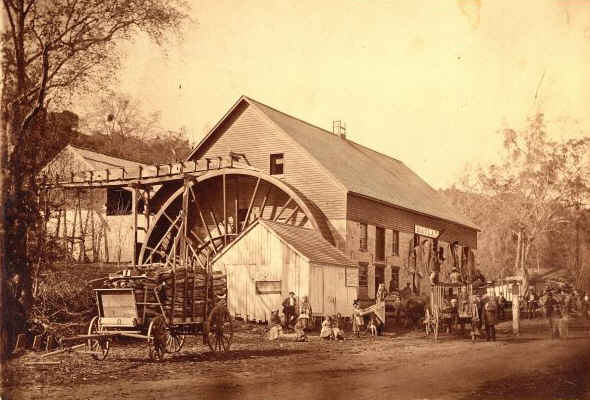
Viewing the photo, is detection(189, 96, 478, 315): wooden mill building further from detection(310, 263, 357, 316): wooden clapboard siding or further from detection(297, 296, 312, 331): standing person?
detection(297, 296, 312, 331): standing person

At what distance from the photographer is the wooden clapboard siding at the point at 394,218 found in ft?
90.3

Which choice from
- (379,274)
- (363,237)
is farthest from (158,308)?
(379,274)

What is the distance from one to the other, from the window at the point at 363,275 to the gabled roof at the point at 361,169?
9.49ft

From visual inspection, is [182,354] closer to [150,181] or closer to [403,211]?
[150,181]

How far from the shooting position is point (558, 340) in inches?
781

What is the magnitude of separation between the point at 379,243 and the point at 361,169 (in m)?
3.81

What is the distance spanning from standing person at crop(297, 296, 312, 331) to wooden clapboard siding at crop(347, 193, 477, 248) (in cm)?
599

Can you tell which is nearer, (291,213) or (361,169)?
(291,213)

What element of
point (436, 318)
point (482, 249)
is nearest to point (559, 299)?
point (436, 318)

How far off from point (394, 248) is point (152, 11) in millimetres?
18181

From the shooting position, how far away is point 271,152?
2873cm

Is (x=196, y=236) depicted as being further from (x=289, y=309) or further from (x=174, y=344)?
(x=174, y=344)

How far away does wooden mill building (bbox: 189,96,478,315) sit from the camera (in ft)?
76.2

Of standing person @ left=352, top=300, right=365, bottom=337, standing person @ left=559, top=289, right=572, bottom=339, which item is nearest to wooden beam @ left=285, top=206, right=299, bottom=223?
standing person @ left=352, top=300, right=365, bottom=337
